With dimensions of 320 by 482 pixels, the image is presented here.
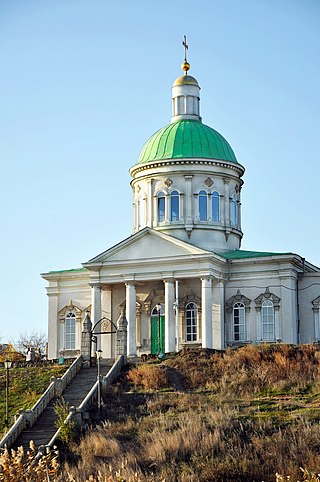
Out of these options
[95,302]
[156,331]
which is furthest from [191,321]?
[95,302]

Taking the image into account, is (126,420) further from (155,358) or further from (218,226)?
(218,226)

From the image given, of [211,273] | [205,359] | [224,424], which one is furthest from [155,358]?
[224,424]

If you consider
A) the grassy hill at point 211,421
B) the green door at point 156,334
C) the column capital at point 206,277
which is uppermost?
the column capital at point 206,277

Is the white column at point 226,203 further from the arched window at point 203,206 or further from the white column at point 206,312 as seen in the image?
the white column at point 206,312

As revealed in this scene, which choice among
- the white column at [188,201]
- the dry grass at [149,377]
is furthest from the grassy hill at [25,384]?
the white column at [188,201]

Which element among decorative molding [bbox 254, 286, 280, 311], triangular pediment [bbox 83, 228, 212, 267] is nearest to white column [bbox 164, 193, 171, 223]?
triangular pediment [bbox 83, 228, 212, 267]

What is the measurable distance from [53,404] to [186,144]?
19356 mm

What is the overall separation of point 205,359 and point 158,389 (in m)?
3.63

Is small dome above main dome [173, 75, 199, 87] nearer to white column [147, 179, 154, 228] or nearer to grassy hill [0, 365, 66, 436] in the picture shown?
white column [147, 179, 154, 228]

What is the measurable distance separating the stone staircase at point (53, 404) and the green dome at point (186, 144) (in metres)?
13.0

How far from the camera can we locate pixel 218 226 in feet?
168

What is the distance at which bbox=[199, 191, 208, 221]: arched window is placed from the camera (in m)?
51.1

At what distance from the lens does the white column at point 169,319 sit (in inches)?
1841

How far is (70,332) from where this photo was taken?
5175cm
